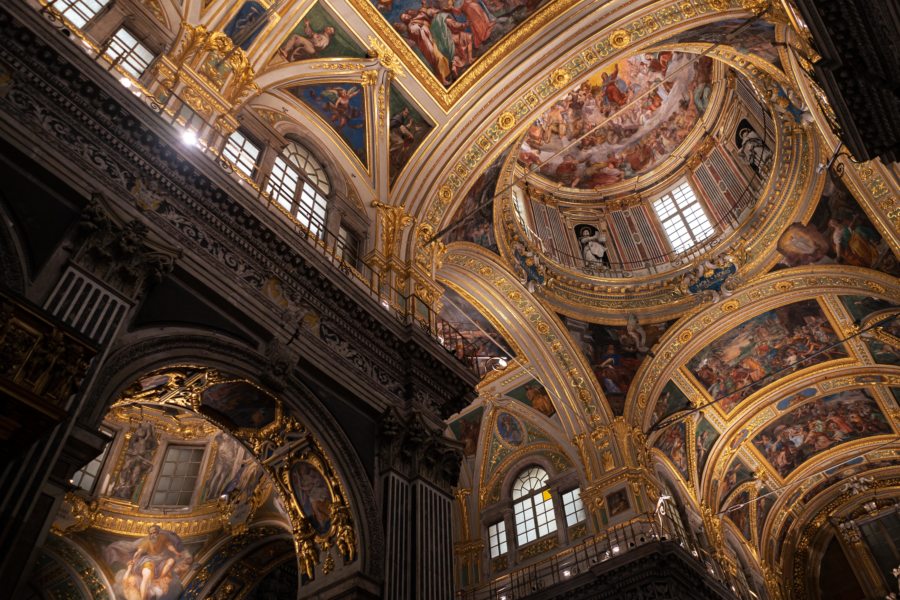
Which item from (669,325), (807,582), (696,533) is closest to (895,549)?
(807,582)

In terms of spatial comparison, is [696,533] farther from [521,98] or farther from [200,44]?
[200,44]

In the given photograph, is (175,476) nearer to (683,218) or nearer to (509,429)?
(509,429)

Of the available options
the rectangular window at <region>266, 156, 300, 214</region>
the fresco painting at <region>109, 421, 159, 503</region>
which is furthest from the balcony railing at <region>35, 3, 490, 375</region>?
the fresco painting at <region>109, 421, 159, 503</region>

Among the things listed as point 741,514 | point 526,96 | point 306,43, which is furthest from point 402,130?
point 741,514

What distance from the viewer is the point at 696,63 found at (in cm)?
1953

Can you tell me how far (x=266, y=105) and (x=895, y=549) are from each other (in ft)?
78.1

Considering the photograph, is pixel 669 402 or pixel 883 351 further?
pixel 669 402

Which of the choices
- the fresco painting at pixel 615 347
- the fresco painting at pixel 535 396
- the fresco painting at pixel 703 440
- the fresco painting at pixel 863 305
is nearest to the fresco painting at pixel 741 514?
the fresco painting at pixel 703 440

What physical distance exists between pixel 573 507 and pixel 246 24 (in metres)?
13.7

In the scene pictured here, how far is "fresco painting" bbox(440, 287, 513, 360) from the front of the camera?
724 inches

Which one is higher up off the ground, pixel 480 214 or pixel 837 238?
pixel 480 214

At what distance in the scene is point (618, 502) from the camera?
1703 cm

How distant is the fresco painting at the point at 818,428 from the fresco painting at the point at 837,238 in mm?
6219

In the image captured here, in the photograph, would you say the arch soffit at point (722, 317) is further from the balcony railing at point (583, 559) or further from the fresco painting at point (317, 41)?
the fresco painting at point (317, 41)
